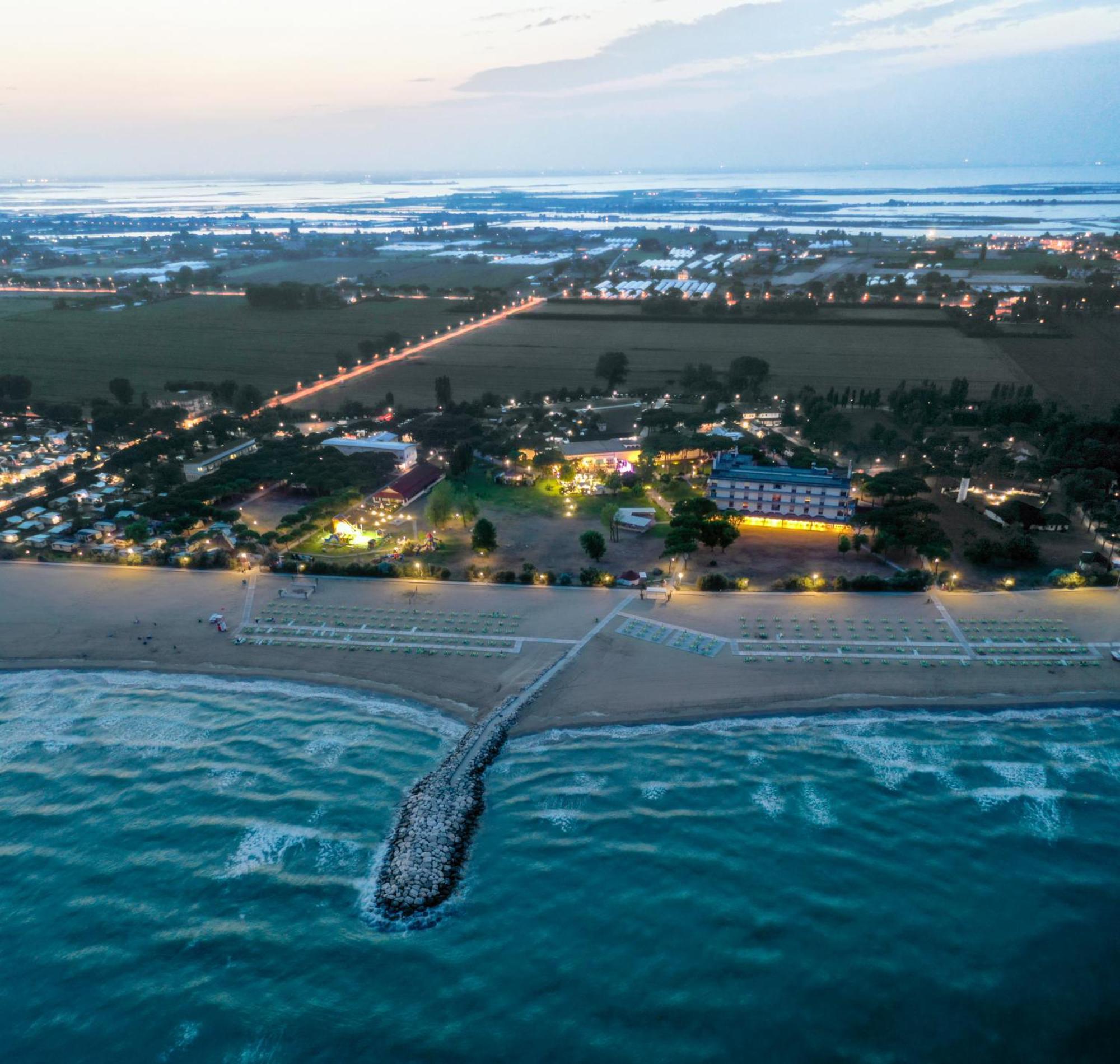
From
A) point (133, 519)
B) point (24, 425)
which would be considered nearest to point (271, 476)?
point (133, 519)

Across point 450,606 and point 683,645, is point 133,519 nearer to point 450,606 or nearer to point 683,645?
point 450,606

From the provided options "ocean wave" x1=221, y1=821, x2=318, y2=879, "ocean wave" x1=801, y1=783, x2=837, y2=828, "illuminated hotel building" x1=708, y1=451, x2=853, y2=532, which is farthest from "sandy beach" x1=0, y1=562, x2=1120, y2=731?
"illuminated hotel building" x1=708, y1=451, x2=853, y2=532

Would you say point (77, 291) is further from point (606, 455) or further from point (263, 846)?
point (263, 846)

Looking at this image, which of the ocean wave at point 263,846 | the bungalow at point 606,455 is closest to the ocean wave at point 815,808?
the ocean wave at point 263,846

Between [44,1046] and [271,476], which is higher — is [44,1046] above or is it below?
below

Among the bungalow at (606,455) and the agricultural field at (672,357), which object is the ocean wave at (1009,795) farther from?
Result: the agricultural field at (672,357)

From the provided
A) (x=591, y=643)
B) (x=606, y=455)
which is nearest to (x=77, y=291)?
(x=606, y=455)
